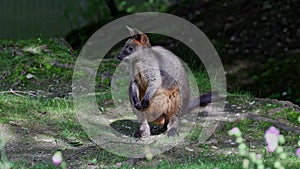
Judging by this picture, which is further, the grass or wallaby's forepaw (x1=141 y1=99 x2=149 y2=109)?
wallaby's forepaw (x1=141 y1=99 x2=149 y2=109)

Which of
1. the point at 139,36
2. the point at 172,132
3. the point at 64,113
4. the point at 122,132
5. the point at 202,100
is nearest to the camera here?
the point at 139,36

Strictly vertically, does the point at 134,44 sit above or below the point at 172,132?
above

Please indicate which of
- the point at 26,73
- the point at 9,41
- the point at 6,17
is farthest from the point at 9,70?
the point at 6,17

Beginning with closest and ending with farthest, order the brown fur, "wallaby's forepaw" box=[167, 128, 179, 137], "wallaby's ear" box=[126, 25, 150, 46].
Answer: "wallaby's ear" box=[126, 25, 150, 46] < the brown fur < "wallaby's forepaw" box=[167, 128, 179, 137]

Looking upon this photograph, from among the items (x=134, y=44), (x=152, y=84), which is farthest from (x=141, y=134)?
(x=134, y=44)

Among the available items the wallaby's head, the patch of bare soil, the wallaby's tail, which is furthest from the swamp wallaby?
the wallaby's tail

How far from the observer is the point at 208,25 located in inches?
449

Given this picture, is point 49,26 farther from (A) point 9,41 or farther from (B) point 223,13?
(A) point 9,41

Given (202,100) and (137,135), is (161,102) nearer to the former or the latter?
(137,135)

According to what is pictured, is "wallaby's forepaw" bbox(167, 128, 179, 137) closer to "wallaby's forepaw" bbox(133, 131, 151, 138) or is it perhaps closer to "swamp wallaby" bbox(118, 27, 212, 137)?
"swamp wallaby" bbox(118, 27, 212, 137)

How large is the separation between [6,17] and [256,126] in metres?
11.6

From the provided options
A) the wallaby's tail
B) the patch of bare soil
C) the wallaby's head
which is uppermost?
the wallaby's head

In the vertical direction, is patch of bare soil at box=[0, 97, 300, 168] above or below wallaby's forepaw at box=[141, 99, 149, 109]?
below

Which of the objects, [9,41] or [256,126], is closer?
[256,126]
